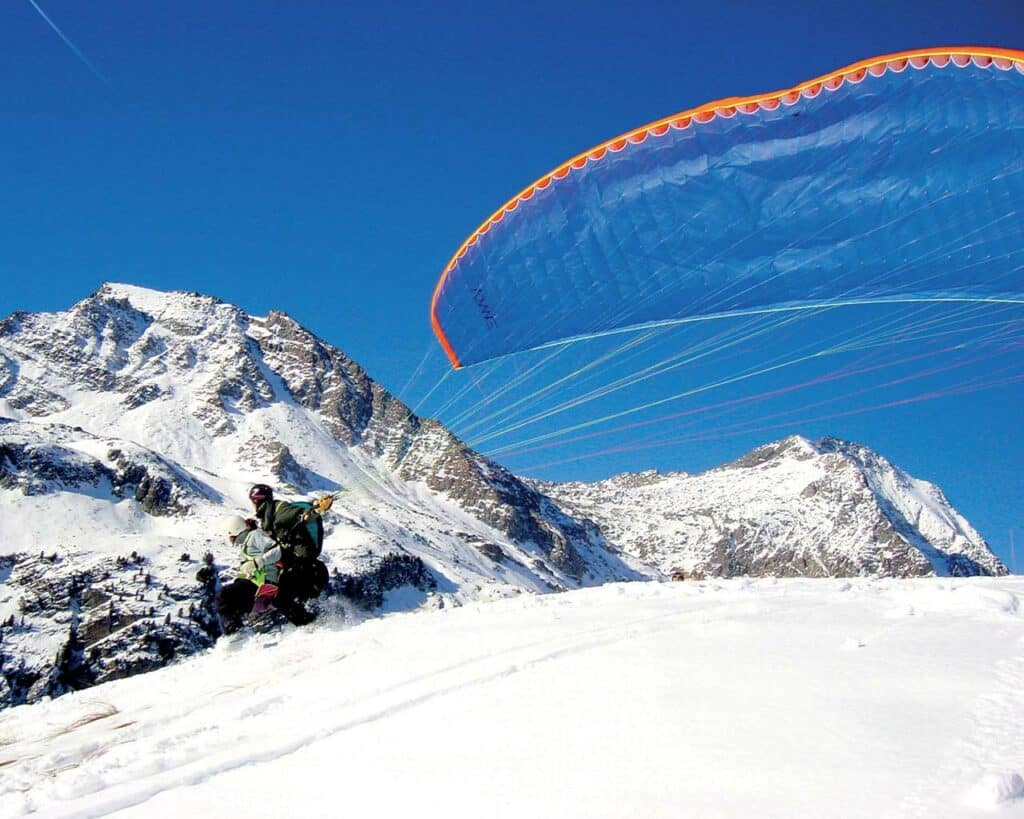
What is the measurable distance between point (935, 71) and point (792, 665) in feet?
22.6

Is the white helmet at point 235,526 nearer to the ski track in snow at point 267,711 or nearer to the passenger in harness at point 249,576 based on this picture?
the passenger in harness at point 249,576

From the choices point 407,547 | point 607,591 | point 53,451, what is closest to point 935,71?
point 607,591

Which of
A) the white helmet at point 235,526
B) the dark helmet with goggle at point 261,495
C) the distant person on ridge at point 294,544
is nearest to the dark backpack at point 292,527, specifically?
the distant person on ridge at point 294,544

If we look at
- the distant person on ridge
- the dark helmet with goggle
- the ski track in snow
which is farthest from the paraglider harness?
the ski track in snow

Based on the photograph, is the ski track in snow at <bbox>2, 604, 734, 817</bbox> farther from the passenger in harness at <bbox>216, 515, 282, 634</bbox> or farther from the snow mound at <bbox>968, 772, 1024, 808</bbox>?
the snow mound at <bbox>968, 772, 1024, 808</bbox>

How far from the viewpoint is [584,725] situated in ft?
→ 21.6

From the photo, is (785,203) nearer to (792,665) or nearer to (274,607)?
(792,665)

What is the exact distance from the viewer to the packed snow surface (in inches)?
208

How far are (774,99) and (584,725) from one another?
26.8 feet

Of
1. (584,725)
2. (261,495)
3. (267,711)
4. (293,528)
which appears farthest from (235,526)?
(584,725)

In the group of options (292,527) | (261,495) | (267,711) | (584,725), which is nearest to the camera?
(584,725)

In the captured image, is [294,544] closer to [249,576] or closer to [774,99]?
[249,576]

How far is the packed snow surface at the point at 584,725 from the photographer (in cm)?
529

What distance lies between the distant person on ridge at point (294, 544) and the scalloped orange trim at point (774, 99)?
3.93m
